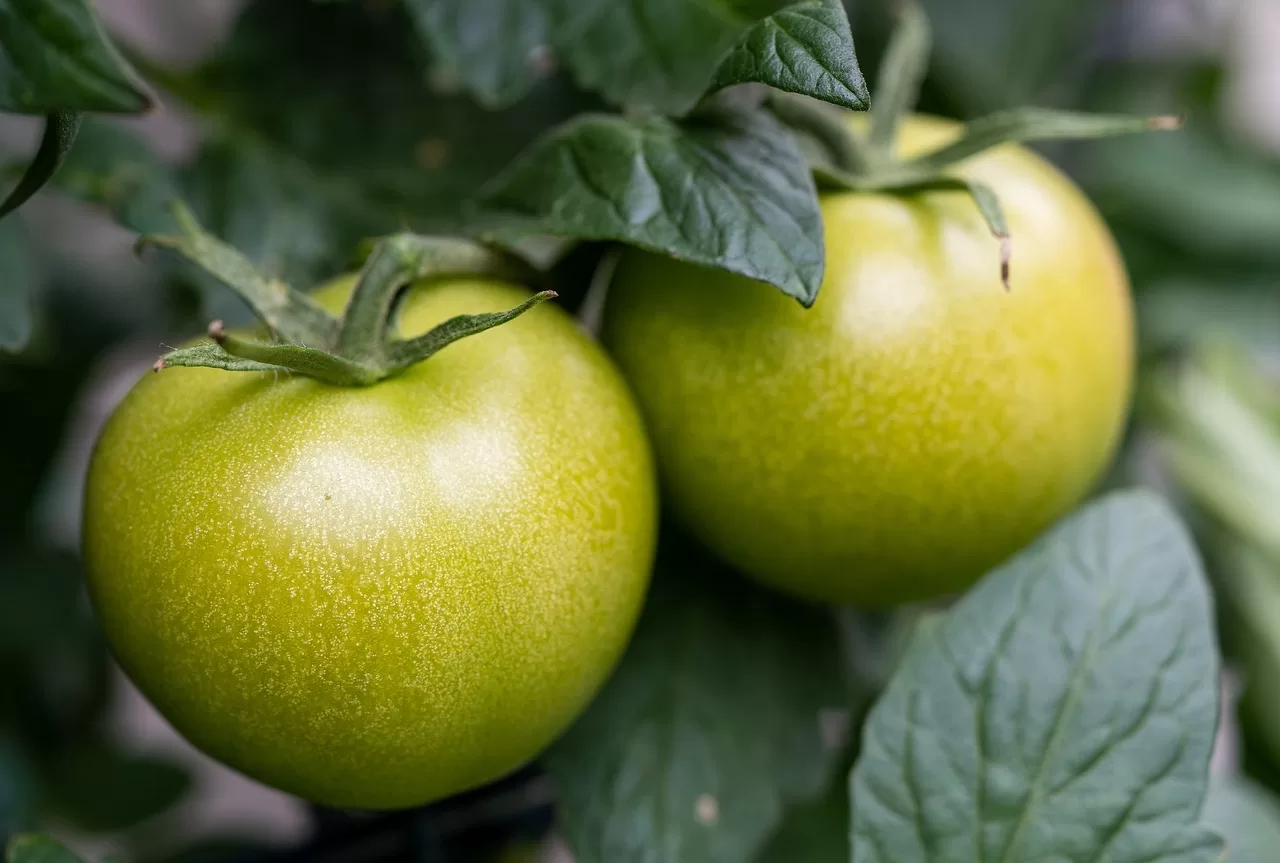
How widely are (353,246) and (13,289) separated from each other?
13 centimetres

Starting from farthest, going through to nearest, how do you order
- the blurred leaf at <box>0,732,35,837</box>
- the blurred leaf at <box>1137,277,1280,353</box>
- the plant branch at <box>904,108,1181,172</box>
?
1. the blurred leaf at <box>1137,277,1280,353</box>
2. the blurred leaf at <box>0,732,35,837</box>
3. the plant branch at <box>904,108,1181,172</box>

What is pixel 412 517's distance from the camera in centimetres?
28

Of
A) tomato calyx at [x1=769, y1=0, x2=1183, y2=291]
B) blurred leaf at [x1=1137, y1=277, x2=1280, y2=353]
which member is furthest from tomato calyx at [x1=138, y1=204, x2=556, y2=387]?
blurred leaf at [x1=1137, y1=277, x2=1280, y2=353]

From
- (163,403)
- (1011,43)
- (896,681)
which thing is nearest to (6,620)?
(163,403)

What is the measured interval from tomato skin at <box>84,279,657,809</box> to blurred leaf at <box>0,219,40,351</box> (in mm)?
55

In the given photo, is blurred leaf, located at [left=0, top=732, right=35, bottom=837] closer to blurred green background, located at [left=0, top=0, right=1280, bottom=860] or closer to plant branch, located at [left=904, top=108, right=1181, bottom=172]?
blurred green background, located at [left=0, top=0, right=1280, bottom=860]

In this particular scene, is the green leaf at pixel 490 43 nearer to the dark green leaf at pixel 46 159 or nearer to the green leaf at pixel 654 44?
the green leaf at pixel 654 44

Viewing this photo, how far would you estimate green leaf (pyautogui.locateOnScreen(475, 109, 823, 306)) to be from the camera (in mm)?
306

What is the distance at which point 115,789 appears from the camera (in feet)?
2.03

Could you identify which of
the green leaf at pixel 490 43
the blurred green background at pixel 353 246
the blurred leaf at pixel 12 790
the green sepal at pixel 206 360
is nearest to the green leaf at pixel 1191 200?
the blurred green background at pixel 353 246

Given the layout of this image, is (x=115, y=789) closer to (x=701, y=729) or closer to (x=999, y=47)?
(x=701, y=729)

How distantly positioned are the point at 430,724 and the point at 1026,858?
192 mm

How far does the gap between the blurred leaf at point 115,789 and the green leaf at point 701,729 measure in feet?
1.13

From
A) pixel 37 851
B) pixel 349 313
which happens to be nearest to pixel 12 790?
pixel 37 851
